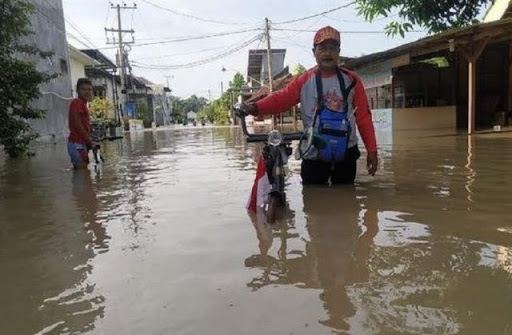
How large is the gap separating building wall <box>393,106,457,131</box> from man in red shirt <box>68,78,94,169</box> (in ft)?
39.0

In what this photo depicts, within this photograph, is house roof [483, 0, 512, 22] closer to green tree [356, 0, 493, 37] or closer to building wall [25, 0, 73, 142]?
green tree [356, 0, 493, 37]

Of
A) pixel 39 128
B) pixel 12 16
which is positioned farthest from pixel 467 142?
pixel 39 128

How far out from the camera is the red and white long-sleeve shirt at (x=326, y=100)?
5238mm

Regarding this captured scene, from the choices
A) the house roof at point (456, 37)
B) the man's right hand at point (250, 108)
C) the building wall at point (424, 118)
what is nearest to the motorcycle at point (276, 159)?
the man's right hand at point (250, 108)

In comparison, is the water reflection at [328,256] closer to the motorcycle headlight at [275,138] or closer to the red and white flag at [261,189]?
the red and white flag at [261,189]

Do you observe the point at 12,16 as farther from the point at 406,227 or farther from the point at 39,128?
the point at 39,128

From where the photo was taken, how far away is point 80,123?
27.0 feet

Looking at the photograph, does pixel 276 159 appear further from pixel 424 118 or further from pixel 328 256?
pixel 424 118

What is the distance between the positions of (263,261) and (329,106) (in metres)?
2.37

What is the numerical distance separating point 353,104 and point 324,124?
0.40m

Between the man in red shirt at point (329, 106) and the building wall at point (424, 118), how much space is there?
13.0 meters

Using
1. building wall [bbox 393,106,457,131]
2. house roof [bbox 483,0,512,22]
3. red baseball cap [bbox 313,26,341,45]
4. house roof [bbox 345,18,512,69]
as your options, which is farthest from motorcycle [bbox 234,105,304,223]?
building wall [bbox 393,106,457,131]

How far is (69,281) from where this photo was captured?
3055 mm

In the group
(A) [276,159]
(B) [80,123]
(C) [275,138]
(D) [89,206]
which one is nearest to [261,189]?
(A) [276,159]
